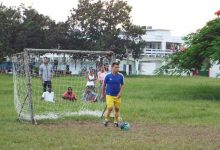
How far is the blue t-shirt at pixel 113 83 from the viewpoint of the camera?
47.7ft

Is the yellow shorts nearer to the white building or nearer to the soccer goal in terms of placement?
the soccer goal

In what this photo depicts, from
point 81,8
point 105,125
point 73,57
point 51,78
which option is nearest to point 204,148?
point 105,125

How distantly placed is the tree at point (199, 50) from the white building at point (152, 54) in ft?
171

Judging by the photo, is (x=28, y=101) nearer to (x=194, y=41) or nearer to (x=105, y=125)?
(x=105, y=125)

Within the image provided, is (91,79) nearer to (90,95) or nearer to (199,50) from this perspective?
(90,95)

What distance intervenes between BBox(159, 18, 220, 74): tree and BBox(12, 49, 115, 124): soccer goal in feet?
25.8

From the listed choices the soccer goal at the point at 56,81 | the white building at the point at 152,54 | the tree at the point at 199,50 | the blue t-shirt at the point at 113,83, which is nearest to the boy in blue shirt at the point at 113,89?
the blue t-shirt at the point at 113,83

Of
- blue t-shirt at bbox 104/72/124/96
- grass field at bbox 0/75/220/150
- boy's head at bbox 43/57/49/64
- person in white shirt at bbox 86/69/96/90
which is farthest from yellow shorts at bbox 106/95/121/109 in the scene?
boy's head at bbox 43/57/49/64

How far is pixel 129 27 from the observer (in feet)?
240

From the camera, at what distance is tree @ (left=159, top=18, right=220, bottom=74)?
26223 mm

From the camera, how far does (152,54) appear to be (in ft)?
311

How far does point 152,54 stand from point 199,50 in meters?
68.4

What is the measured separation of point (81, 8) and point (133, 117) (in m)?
56.4

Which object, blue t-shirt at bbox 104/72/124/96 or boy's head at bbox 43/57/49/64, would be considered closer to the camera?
blue t-shirt at bbox 104/72/124/96
